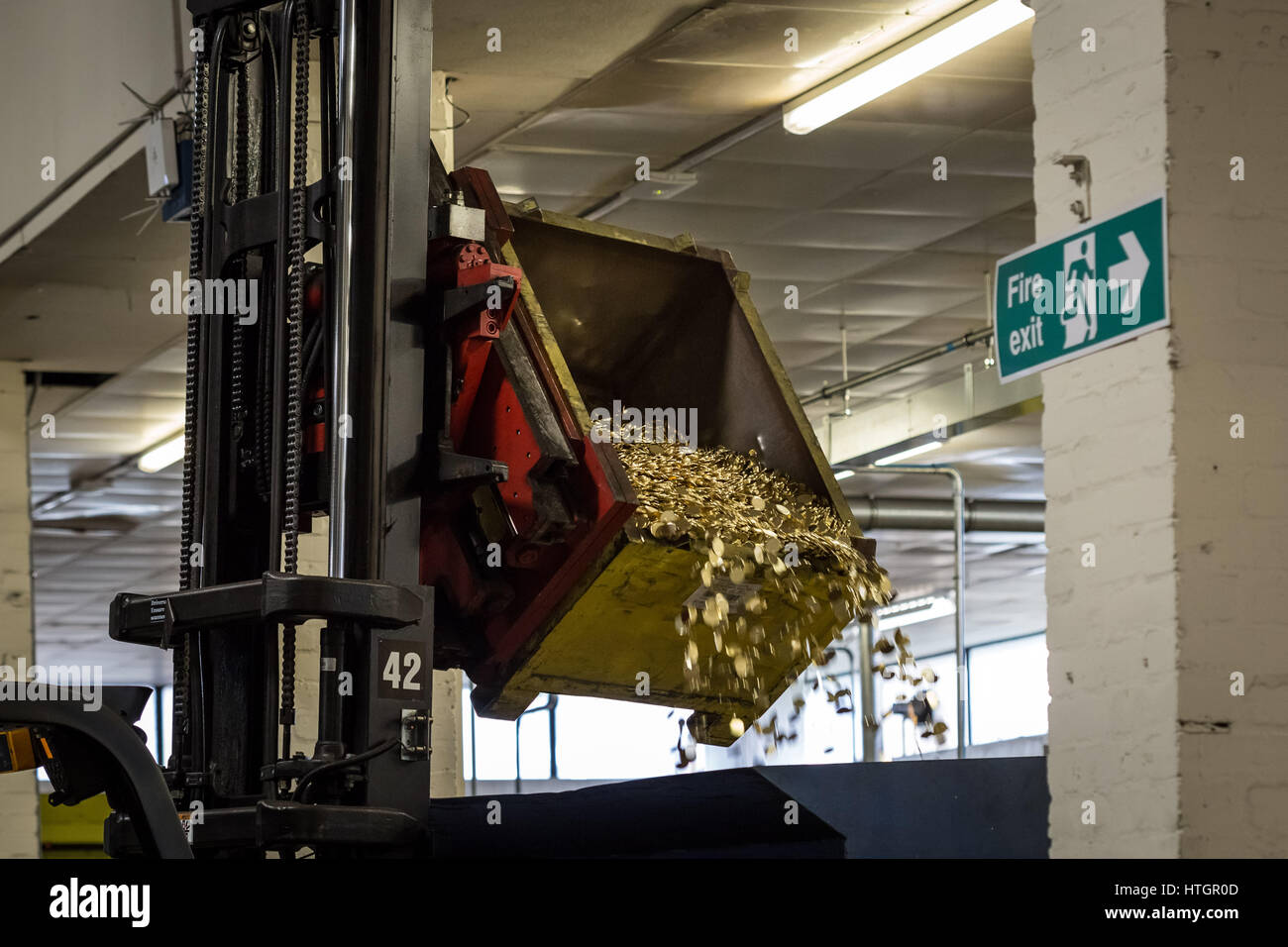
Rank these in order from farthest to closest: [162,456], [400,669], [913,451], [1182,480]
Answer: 1. [162,456]
2. [913,451]
3. [1182,480]
4. [400,669]

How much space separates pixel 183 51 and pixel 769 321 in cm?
620

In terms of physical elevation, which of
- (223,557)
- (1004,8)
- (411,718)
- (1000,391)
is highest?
(1004,8)

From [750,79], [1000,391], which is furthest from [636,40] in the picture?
[1000,391]

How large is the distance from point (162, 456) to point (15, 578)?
413 centimetres

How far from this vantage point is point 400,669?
3357mm

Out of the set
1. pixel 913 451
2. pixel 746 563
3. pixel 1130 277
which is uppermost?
pixel 913 451

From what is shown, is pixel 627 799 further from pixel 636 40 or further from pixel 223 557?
pixel 636 40

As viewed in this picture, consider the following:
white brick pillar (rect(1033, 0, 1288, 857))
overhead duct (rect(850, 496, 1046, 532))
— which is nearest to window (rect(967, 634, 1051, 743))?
overhead duct (rect(850, 496, 1046, 532))

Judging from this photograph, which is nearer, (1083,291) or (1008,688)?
(1083,291)

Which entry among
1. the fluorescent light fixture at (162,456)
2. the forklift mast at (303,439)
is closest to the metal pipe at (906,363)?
the fluorescent light fixture at (162,456)

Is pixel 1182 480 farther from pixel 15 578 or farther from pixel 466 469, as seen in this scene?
pixel 15 578

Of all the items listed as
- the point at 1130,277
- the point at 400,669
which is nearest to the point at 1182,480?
the point at 1130,277

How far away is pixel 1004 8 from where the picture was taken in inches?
275
